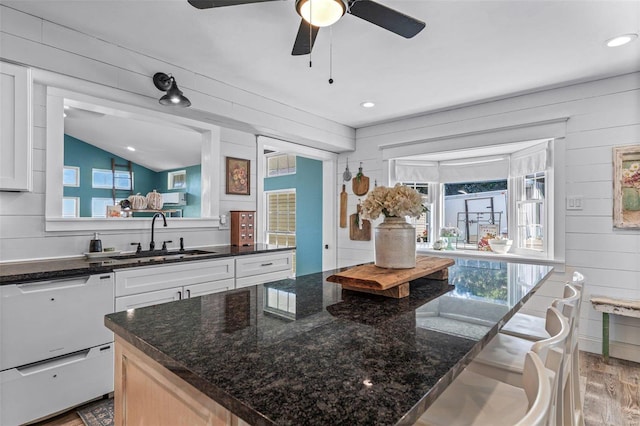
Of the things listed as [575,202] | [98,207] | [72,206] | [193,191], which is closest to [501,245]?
[575,202]

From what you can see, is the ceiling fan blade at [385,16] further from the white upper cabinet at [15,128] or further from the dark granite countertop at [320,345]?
the white upper cabinet at [15,128]

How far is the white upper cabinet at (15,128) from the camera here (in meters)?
1.97

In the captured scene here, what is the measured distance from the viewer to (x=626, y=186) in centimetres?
286

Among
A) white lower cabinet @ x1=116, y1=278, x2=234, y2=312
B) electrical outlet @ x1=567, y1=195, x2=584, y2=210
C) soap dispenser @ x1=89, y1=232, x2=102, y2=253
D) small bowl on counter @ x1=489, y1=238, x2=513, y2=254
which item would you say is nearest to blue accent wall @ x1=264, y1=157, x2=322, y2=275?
small bowl on counter @ x1=489, y1=238, x2=513, y2=254

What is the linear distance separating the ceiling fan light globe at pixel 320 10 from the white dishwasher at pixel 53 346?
1.92 meters

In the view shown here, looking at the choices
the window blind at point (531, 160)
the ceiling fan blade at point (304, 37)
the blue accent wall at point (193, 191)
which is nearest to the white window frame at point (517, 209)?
the window blind at point (531, 160)

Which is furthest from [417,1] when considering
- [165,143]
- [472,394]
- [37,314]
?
[165,143]

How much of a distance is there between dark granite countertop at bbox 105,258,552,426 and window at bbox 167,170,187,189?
22.9 ft

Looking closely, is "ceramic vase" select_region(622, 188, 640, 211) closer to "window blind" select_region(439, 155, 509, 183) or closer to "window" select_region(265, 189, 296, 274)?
"window blind" select_region(439, 155, 509, 183)

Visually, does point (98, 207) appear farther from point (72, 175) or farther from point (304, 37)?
point (304, 37)

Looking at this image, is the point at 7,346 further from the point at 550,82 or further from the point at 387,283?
the point at 550,82

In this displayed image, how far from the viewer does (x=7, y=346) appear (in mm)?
1733

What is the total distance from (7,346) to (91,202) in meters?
6.51

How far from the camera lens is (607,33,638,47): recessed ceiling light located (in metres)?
2.31
